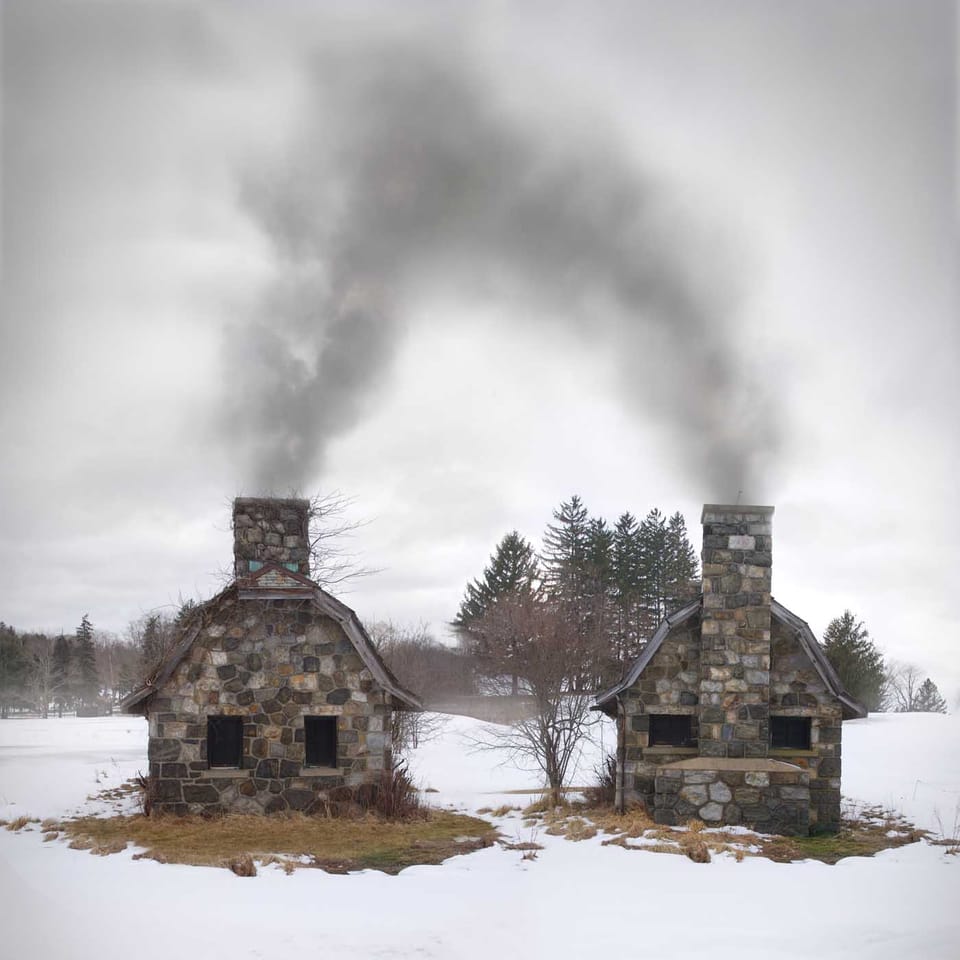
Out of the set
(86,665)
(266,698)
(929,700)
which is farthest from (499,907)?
(929,700)

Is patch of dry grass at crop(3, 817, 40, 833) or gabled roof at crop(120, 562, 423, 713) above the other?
gabled roof at crop(120, 562, 423, 713)

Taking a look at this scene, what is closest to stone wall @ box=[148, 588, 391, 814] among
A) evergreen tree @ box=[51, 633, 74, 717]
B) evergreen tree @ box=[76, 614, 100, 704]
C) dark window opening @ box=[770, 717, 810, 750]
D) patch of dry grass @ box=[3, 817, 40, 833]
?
patch of dry grass @ box=[3, 817, 40, 833]

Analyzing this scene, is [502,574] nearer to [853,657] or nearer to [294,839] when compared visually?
[853,657]

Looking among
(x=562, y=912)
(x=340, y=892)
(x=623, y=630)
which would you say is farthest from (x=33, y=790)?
(x=623, y=630)

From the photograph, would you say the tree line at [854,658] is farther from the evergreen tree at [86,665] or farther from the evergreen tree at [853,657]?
the evergreen tree at [86,665]

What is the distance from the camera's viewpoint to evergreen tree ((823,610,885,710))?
37.4 meters

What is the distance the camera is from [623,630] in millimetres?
44719

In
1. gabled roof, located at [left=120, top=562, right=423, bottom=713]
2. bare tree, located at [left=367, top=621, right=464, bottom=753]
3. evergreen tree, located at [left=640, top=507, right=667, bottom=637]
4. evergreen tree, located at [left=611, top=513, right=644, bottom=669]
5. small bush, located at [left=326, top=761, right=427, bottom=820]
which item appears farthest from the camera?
evergreen tree, located at [left=640, top=507, right=667, bottom=637]

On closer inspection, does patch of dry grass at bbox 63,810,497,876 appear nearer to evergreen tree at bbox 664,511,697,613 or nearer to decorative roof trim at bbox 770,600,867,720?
decorative roof trim at bbox 770,600,867,720

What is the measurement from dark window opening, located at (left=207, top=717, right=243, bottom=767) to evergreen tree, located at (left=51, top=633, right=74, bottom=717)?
34.1 m

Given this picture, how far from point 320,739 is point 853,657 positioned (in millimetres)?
27390

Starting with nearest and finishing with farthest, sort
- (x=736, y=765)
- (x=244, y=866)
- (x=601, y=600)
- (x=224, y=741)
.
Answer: (x=244, y=866) < (x=736, y=765) < (x=224, y=741) < (x=601, y=600)

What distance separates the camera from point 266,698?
15891 millimetres

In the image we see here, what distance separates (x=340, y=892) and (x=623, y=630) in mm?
35738
